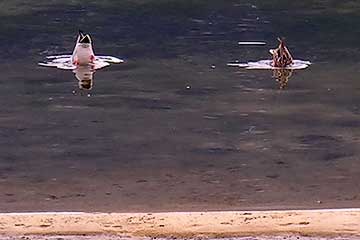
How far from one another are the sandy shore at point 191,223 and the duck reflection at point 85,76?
6743 millimetres

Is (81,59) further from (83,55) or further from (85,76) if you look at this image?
(85,76)

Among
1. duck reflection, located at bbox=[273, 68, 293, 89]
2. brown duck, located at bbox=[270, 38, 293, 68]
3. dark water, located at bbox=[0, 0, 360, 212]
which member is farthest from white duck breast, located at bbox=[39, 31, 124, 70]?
duck reflection, located at bbox=[273, 68, 293, 89]

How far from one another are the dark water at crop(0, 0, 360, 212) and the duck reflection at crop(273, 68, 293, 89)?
0.25 feet

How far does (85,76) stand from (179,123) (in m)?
3.43

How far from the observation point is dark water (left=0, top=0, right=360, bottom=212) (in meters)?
9.74

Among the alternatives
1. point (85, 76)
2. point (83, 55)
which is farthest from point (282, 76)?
point (83, 55)

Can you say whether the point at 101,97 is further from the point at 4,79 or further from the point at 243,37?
the point at 243,37

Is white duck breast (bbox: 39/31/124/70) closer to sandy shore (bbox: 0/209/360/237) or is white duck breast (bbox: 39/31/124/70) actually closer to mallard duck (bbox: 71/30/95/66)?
mallard duck (bbox: 71/30/95/66)

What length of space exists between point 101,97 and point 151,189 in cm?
460

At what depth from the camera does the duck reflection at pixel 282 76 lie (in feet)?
50.3

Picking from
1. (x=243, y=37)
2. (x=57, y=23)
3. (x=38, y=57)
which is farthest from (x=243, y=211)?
(x=57, y=23)

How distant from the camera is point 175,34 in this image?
68.0 feet

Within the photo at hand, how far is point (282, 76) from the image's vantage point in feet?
52.5

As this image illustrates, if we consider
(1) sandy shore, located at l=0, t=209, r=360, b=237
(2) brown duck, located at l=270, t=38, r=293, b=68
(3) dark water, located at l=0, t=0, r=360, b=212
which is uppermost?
(2) brown duck, located at l=270, t=38, r=293, b=68
